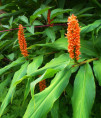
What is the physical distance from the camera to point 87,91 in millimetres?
778

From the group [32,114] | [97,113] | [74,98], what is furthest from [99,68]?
[97,113]

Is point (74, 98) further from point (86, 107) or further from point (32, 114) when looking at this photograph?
point (32, 114)

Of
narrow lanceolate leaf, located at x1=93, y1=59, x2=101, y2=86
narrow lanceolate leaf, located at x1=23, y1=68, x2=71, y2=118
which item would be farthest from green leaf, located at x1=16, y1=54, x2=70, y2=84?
narrow lanceolate leaf, located at x1=93, y1=59, x2=101, y2=86

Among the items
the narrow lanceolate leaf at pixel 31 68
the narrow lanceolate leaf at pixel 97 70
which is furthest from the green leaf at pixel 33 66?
the narrow lanceolate leaf at pixel 97 70

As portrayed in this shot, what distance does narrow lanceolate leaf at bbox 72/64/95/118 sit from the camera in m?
0.72

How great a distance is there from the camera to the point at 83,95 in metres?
0.76

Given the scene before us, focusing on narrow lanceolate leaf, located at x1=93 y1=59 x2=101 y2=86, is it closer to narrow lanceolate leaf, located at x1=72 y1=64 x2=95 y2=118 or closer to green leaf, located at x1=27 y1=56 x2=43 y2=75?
narrow lanceolate leaf, located at x1=72 y1=64 x2=95 y2=118

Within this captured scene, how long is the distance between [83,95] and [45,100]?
21cm

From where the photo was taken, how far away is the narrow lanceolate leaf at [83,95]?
2.37ft

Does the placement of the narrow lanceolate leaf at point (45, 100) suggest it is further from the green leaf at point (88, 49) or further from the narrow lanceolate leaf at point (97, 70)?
the green leaf at point (88, 49)

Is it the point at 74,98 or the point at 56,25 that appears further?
the point at 56,25

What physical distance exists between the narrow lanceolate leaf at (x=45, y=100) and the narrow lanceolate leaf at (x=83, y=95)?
0.08m

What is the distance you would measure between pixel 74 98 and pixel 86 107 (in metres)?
0.08

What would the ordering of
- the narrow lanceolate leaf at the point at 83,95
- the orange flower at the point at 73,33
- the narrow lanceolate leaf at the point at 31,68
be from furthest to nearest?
the narrow lanceolate leaf at the point at 31,68 → the orange flower at the point at 73,33 → the narrow lanceolate leaf at the point at 83,95
